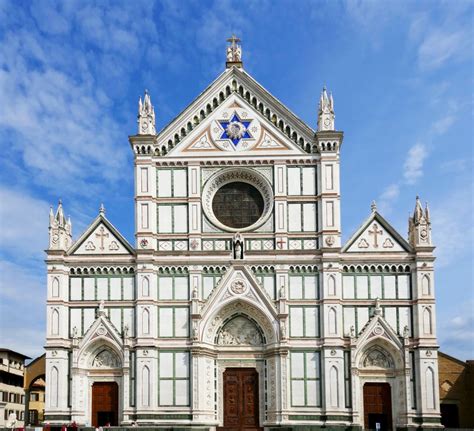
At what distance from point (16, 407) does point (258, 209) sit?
3375 centimetres

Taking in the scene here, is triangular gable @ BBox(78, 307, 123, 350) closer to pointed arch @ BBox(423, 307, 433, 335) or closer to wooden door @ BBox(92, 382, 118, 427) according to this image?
wooden door @ BBox(92, 382, 118, 427)

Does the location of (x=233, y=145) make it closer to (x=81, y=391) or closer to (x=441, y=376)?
(x=81, y=391)

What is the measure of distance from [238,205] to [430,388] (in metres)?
13.2

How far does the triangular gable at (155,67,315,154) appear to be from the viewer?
126 feet

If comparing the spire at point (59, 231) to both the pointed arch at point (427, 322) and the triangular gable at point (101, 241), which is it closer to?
the triangular gable at point (101, 241)

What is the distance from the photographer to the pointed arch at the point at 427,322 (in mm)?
35875

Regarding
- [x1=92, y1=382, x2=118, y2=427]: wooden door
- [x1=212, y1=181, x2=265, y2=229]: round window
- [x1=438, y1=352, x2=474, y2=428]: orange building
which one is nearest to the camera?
[x1=92, y1=382, x2=118, y2=427]: wooden door

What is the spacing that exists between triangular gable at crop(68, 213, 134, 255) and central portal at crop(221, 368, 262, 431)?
827 cm

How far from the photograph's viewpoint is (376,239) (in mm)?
37281

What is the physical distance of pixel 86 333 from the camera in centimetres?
3659

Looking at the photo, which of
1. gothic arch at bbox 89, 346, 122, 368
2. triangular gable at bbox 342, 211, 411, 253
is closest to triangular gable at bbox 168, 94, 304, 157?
triangular gable at bbox 342, 211, 411, 253

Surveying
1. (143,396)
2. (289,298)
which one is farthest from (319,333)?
(143,396)

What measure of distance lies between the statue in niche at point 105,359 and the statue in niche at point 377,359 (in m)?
12.6

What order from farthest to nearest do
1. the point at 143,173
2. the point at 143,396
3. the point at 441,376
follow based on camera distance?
1. the point at 441,376
2. the point at 143,173
3. the point at 143,396
